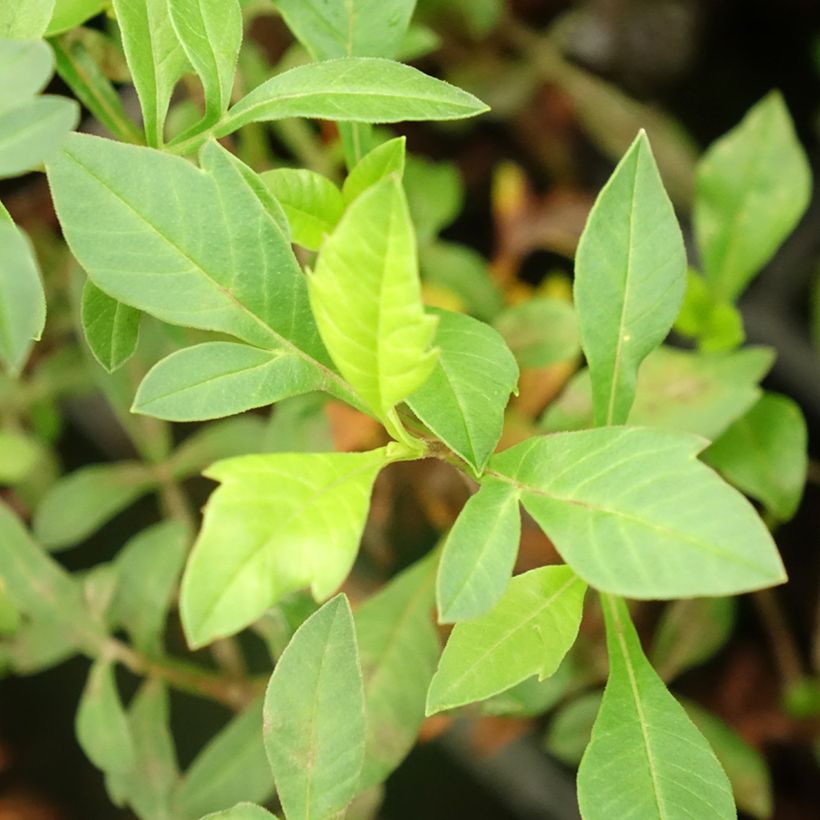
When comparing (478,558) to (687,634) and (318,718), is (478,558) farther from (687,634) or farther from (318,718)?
(687,634)

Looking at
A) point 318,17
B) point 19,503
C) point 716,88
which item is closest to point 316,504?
point 318,17

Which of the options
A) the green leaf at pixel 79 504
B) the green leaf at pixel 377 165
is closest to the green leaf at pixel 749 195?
the green leaf at pixel 377 165

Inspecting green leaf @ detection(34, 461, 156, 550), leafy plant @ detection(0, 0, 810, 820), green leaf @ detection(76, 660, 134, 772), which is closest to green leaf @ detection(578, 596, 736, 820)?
leafy plant @ detection(0, 0, 810, 820)

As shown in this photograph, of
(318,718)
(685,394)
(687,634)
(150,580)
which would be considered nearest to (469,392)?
(318,718)

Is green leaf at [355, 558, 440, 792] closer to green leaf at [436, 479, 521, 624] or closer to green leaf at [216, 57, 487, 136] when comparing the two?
green leaf at [436, 479, 521, 624]

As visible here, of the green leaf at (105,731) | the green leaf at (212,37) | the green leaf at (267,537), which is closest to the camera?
the green leaf at (267,537)

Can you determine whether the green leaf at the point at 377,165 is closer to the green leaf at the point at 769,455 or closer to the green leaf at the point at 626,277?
the green leaf at the point at 626,277

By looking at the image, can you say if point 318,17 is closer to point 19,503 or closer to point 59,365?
point 59,365
